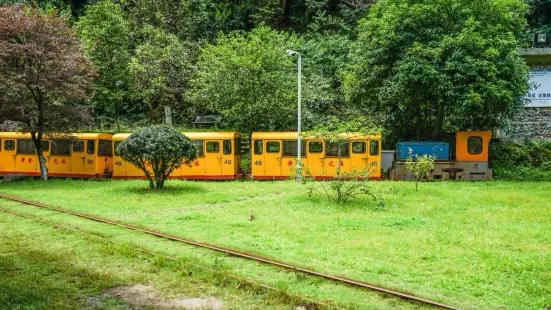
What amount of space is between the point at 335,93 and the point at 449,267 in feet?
74.5

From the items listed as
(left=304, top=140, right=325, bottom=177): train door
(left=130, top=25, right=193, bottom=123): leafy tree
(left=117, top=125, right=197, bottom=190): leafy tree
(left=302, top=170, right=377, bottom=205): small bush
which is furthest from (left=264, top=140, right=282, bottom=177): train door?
(left=130, top=25, right=193, bottom=123): leafy tree

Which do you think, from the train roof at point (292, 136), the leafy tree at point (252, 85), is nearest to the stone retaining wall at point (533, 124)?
the train roof at point (292, 136)

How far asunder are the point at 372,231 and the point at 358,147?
426 inches

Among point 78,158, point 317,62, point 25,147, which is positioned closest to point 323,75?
point 317,62

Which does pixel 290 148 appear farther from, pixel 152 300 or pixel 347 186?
pixel 152 300

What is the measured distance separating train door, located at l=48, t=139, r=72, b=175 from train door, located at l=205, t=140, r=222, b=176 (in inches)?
255

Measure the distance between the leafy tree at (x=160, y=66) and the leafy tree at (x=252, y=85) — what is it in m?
3.61

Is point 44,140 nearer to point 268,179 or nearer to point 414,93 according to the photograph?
point 268,179

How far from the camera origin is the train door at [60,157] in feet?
75.0

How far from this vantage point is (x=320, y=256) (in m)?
8.64

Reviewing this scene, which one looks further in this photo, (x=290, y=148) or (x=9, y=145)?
(x=9, y=145)

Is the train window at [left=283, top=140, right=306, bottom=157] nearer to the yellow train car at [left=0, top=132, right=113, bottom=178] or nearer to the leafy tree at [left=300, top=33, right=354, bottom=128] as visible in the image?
the leafy tree at [left=300, top=33, right=354, bottom=128]

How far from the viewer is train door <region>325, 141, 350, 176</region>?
69.4ft

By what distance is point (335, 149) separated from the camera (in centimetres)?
2131
